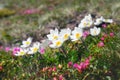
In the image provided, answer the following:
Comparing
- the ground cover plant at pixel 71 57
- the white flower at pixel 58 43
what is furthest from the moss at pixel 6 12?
the white flower at pixel 58 43

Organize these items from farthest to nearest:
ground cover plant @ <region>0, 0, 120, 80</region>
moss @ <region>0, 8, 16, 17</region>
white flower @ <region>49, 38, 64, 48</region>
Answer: moss @ <region>0, 8, 16, 17</region>
white flower @ <region>49, 38, 64, 48</region>
ground cover plant @ <region>0, 0, 120, 80</region>

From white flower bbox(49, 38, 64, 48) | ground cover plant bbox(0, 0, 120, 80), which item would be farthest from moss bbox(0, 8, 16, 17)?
white flower bbox(49, 38, 64, 48)

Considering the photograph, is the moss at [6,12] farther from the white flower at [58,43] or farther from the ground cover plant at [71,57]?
the white flower at [58,43]

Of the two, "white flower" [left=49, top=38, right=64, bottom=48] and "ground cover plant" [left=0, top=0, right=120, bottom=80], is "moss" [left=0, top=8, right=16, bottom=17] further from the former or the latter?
"white flower" [left=49, top=38, right=64, bottom=48]

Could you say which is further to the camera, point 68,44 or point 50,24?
point 50,24

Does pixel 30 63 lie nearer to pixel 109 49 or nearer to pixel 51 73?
pixel 51 73

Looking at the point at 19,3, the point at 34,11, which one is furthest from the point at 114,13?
the point at 19,3

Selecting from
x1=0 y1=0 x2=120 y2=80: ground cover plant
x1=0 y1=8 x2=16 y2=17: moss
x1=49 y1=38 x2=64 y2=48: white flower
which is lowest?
x1=0 y1=8 x2=16 y2=17: moss

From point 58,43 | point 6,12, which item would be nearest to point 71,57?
point 58,43

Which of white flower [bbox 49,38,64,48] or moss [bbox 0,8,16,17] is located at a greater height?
white flower [bbox 49,38,64,48]

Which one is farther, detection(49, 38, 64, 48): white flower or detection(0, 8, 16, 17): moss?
detection(0, 8, 16, 17): moss

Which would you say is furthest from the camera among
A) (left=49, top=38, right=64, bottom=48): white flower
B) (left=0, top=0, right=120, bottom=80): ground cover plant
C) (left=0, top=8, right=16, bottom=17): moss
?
(left=0, top=8, right=16, bottom=17): moss
